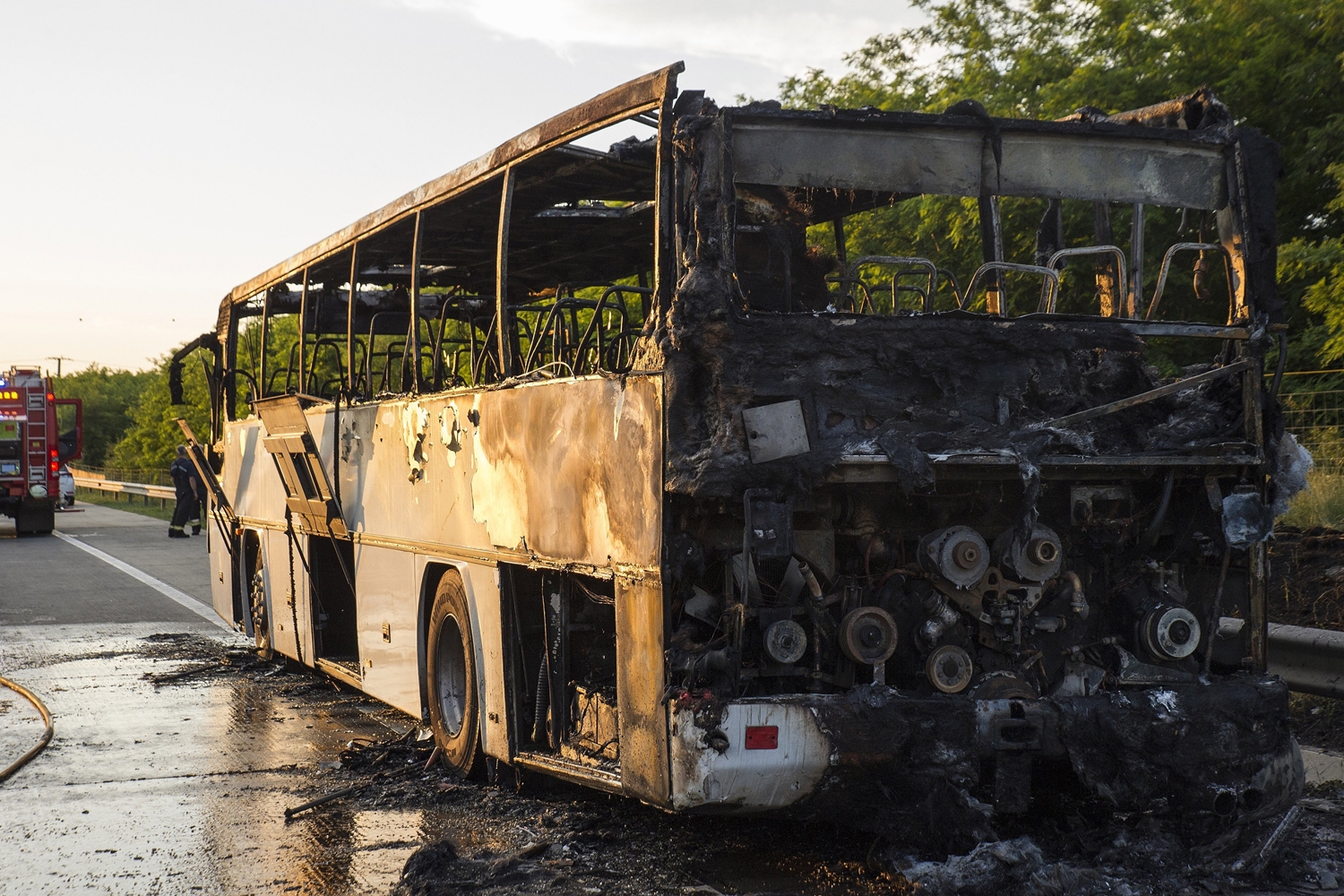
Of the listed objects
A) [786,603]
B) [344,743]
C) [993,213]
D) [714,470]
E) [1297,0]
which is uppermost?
[1297,0]

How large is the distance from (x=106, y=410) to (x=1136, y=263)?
120 metres

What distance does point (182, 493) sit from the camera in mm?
26891

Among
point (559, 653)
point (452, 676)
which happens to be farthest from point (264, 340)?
point (559, 653)

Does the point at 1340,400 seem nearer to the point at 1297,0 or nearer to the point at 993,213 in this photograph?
the point at 1297,0

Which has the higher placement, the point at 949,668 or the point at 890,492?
the point at 890,492

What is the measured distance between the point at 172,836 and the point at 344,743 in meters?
2.12

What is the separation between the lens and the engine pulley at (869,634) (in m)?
4.88

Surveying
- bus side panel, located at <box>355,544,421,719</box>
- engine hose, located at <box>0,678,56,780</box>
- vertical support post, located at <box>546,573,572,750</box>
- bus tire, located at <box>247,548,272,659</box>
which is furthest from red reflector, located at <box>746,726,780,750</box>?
bus tire, located at <box>247,548,272,659</box>

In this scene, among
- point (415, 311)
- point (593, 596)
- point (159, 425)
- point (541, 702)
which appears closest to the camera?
point (593, 596)

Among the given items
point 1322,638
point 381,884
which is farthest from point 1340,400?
point 381,884

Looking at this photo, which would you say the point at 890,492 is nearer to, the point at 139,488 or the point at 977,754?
the point at 977,754

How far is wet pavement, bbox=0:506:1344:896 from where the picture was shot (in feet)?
Answer: 16.5

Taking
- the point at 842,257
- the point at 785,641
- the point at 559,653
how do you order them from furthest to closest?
the point at 842,257 → the point at 559,653 → the point at 785,641

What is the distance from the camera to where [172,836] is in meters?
6.06
